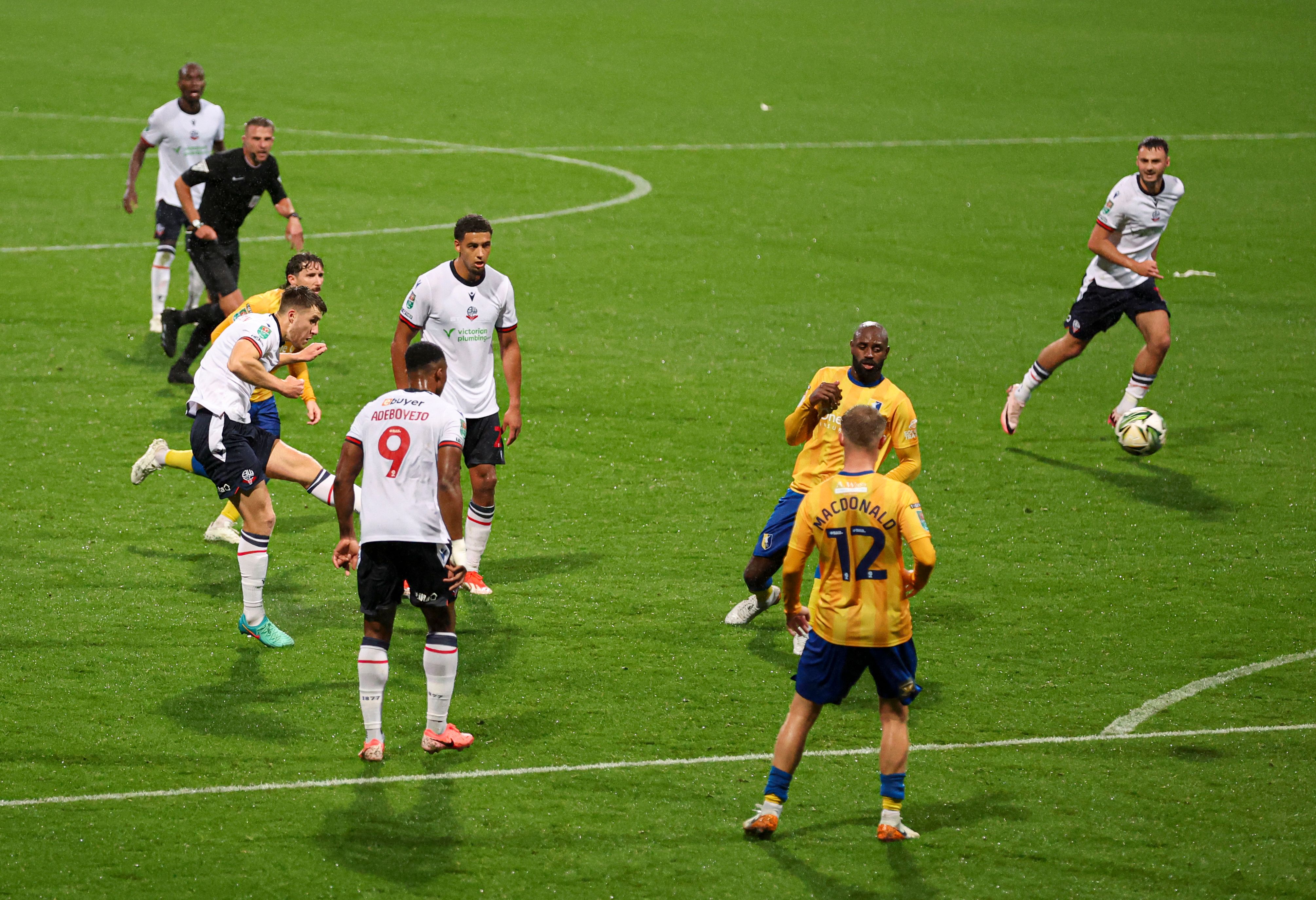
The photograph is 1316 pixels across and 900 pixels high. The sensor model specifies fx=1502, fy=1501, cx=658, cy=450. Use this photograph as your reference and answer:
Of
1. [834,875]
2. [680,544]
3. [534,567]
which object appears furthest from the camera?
[680,544]

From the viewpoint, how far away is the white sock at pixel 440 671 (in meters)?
7.75

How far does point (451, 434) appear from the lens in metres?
7.61

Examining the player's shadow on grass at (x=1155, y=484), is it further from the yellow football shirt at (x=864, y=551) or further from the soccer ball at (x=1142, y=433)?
the yellow football shirt at (x=864, y=551)

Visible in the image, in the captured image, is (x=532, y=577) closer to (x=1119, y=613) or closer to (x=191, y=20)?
(x=1119, y=613)

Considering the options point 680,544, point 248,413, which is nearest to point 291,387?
point 248,413

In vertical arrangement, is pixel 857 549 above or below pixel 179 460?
above

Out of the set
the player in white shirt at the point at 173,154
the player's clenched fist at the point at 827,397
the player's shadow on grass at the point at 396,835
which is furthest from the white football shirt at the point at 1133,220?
the player in white shirt at the point at 173,154

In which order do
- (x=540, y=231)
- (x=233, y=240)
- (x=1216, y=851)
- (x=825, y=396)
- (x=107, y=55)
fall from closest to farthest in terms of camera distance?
(x=1216, y=851), (x=825, y=396), (x=233, y=240), (x=540, y=231), (x=107, y=55)

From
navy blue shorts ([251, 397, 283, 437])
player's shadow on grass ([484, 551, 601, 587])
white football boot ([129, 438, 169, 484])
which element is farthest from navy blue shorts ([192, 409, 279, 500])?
player's shadow on grass ([484, 551, 601, 587])

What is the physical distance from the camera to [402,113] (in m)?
29.4

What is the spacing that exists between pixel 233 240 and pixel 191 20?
2572cm

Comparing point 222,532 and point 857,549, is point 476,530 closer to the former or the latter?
point 222,532

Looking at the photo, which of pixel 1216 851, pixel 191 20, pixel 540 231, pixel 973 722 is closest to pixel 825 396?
pixel 973 722

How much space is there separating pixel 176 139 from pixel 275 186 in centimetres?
304
